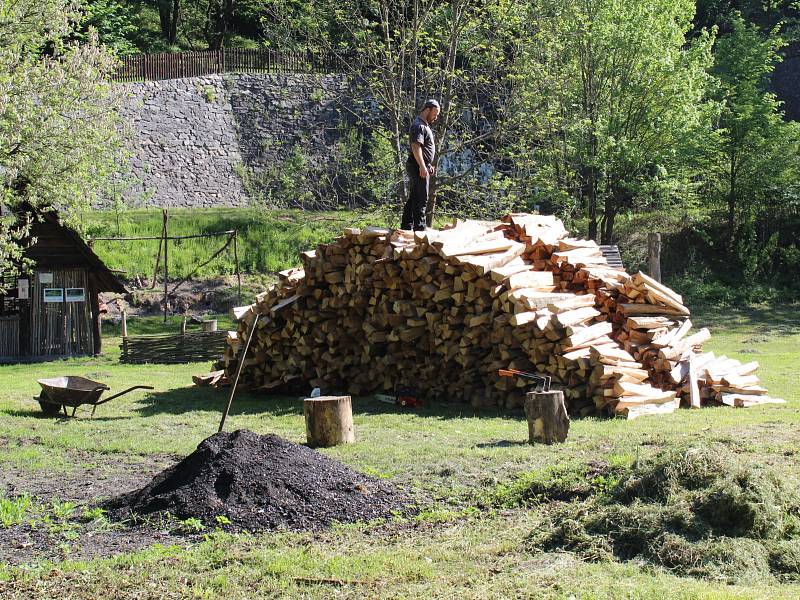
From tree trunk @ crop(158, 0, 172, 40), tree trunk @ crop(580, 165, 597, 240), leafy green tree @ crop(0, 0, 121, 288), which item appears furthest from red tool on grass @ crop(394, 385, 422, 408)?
tree trunk @ crop(158, 0, 172, 40)

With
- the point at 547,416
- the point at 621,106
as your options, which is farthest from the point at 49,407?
the point at 621,106

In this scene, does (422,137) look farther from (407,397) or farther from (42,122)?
(42,122)

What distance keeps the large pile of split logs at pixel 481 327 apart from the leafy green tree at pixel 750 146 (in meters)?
17.9

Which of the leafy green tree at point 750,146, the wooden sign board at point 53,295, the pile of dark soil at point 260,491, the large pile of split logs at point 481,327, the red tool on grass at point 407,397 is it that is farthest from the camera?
the leafy green tree at point 750,146

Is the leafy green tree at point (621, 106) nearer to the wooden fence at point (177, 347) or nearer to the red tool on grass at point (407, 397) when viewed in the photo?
the wooden fence at point (177, 347)

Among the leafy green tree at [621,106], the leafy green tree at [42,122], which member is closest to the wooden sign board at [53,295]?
the leafy green tree at [42,122]

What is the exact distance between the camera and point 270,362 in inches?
640

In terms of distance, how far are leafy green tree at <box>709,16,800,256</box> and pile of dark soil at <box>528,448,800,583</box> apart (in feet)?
83.3

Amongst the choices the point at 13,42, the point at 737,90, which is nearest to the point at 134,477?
the point at 13,42

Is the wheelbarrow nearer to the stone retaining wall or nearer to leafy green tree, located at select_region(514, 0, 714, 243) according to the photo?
leafy green tree, located at select_region(514, 0, 714, 243)

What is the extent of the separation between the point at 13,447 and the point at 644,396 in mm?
7890

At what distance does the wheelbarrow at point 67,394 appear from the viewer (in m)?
13.8

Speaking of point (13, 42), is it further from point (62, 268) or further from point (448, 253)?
point (448, 253)

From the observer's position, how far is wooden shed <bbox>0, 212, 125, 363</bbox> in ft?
84.1
